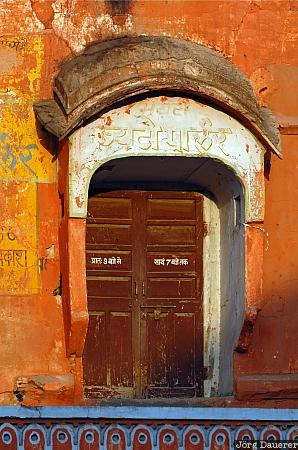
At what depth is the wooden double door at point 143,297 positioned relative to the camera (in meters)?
10.7

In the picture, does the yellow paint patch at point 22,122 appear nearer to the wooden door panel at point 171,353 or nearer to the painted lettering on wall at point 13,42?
the painted lettering on wall at point 13,42

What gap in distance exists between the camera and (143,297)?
10.8m

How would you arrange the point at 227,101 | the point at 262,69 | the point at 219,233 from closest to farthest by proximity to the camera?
the point at 227,101 → the point at 262,69 → the point at 219,233

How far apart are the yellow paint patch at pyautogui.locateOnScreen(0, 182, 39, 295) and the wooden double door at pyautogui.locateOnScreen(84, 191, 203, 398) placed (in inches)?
38.0

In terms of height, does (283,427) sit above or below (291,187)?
below

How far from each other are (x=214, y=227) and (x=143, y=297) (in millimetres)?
868

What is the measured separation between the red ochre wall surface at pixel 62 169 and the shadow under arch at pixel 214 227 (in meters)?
Answer: 0.26

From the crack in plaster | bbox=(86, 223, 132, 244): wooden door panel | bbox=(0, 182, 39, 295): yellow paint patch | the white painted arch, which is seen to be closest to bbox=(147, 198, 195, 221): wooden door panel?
bbox=(86, 223, 132, 244): wooden door panel

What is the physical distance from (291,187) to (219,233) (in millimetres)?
971

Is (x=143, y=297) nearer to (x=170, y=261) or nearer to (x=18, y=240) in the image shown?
(x=170, y=261)

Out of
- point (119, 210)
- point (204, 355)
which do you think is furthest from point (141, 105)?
point (204, 355)

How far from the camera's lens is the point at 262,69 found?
1023cm

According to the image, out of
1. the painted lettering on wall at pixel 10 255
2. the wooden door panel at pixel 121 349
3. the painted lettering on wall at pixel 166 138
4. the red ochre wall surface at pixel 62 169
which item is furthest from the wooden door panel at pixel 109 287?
the painted lettering on wall at pixel 166 138

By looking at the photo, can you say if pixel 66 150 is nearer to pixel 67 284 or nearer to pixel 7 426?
pixel 67 284
